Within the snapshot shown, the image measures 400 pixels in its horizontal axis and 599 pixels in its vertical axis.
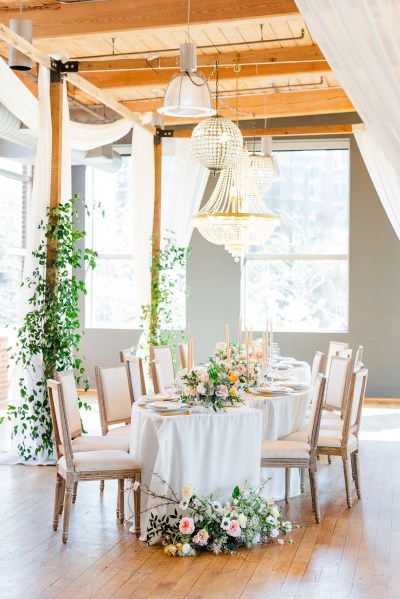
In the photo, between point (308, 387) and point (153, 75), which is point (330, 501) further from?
point (153, 75)

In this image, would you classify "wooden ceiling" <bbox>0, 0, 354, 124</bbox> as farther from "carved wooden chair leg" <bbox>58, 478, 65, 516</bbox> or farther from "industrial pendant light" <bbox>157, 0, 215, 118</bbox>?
"carved wooden chair leg" <bbox>58, 478, 65, 516</bbox>

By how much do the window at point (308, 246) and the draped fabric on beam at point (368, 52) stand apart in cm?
801

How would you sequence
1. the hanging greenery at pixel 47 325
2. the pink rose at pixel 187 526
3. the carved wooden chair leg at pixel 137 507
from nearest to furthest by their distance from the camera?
the pink rose at pixel 187 526, the carved wooden chair leg at pixel 137 507, the hanging greenery at pixel 47 325

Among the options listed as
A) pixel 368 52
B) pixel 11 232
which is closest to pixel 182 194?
pixel 11 232

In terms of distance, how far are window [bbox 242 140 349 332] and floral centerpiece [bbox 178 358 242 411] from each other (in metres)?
6.46

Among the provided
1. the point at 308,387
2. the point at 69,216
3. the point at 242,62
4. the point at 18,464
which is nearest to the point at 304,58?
the point at 242,62

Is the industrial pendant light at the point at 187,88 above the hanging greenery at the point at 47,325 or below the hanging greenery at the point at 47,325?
above

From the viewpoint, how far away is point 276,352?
28.0 feet

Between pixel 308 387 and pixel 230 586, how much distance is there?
246 cm

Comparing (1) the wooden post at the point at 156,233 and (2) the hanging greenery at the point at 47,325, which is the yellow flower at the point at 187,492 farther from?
(1) the wooden post at the point at 156,233

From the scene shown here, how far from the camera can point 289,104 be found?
10.5 metres

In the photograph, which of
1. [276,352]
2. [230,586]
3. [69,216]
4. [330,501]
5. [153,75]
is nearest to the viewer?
[230,586]

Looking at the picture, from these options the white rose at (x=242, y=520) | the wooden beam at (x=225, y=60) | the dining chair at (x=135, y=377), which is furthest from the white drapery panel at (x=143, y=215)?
the white rose at (x=242, y=520)

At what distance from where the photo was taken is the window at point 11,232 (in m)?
11.4
